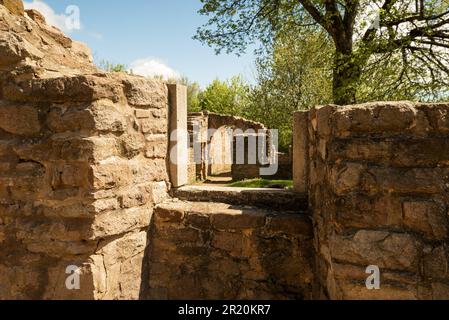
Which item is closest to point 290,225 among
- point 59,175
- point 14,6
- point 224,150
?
point 59,175

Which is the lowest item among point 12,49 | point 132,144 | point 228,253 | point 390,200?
point 228,253

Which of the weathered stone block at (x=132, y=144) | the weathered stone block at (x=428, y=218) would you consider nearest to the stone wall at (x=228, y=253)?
the weathered stone block at (x=132, y=144)

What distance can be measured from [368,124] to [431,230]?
67 cm

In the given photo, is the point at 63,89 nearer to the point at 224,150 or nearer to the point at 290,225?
the point at 290,225

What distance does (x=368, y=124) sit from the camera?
6.15 ft

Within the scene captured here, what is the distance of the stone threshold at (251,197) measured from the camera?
106 inches

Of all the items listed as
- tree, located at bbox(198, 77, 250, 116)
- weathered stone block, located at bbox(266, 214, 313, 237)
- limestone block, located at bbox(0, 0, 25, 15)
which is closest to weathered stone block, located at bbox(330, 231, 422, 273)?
weathered stone block, located at bbox(266, 214, 313, 237)

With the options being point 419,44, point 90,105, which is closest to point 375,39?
point 419,44

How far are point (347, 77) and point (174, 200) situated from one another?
689cm

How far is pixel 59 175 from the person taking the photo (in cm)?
223

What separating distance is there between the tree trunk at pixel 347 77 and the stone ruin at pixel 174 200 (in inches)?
227

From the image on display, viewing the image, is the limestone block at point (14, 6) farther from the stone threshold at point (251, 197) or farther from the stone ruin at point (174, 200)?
the stone threshold at point (251, 197)

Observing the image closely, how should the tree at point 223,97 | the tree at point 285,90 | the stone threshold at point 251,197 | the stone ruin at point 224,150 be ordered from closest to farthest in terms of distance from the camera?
the stone threshold at point 251,197 < the stone ruin at point 224,150 < the tree at point 285,90 < the tree at point 223,97
